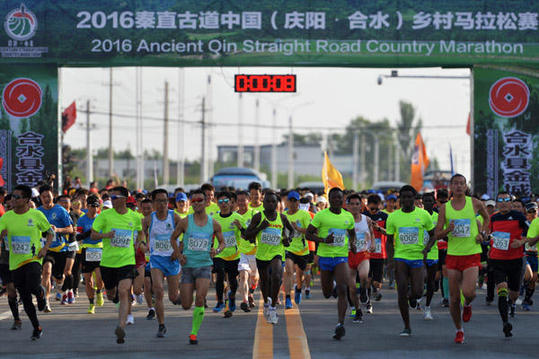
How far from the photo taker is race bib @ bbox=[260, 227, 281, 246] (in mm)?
14055

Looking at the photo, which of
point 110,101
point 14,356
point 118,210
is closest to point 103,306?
point 118,210

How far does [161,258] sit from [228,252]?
310 centimetres

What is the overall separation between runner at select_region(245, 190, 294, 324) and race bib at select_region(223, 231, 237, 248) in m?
1.09

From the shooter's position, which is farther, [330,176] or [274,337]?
[330,176]

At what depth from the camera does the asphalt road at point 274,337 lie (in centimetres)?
1085

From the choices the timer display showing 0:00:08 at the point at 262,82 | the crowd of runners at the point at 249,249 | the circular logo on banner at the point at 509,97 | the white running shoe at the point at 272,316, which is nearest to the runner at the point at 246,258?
the crowd of runners at the point at 249,249

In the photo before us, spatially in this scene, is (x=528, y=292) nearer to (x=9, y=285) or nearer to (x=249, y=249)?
(x=249, y=249)

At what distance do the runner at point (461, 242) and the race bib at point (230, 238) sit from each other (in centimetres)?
409

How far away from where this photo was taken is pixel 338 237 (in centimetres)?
1287

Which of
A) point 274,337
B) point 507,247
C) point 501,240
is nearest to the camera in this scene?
point 274,337

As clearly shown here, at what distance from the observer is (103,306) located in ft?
55.0

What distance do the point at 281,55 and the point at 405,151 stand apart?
11916 centimetres

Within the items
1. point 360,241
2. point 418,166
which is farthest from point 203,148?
point 360,241

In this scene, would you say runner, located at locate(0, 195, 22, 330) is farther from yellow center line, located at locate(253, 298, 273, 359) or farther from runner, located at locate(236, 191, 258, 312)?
runner, located at locate(236, 191, 258, 312)
